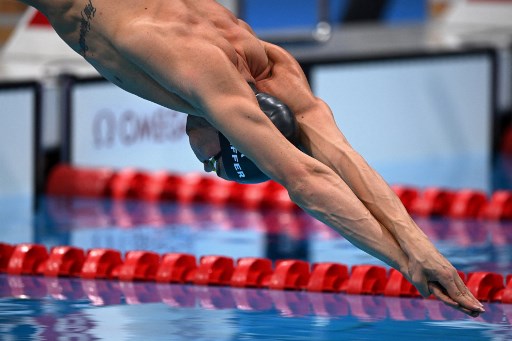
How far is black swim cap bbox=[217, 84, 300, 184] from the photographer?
209 inches

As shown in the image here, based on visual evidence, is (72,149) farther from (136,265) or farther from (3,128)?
(136,265)

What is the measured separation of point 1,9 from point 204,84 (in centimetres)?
658

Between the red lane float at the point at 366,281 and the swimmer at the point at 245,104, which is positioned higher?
the swimmer at the point at 245,104

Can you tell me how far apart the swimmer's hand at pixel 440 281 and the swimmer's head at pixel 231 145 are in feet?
2.56

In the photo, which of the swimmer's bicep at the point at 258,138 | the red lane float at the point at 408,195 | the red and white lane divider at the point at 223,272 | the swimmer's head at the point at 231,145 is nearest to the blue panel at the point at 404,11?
the red lane float at the point at 408,195

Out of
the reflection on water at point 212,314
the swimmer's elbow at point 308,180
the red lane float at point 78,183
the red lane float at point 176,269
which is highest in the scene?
the red lane float at point 78,183

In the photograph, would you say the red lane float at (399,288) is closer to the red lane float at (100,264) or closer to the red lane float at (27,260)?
the red lane float at (100,264)

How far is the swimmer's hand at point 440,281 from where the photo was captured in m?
4.91

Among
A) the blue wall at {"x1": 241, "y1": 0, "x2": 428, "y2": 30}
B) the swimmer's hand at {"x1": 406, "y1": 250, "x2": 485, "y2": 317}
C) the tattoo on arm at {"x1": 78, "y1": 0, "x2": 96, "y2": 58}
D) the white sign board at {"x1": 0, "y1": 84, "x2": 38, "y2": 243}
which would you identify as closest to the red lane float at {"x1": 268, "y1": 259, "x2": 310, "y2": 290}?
the swimmer's hand at {"x1": 406, "y1": 250, "x2": 485, "y2": 317}

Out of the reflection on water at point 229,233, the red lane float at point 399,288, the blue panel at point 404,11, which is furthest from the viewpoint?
the blue panel at point 404,11

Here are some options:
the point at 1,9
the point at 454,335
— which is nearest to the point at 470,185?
the point at 1,9

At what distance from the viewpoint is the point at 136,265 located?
22.2 ft

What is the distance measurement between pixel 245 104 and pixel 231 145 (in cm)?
28

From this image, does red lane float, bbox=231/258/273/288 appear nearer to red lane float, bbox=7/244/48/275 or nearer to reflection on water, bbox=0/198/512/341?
reflection on water, bbox=0/198/512/341
